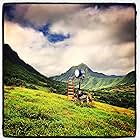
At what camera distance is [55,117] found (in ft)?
5.05

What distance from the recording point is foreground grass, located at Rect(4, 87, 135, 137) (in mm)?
1534

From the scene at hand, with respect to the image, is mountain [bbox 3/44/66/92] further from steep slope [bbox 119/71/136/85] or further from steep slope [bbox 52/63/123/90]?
steep slope [bbox 119/71/136/85]

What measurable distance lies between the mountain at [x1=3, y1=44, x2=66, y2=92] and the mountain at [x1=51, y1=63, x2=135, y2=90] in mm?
45

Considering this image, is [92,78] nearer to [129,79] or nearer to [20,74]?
[129,79]

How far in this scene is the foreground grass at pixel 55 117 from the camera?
1.53 meters

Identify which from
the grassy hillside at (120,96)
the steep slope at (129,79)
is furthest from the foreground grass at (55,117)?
the steep slope at (129,79)

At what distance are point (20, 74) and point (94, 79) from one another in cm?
35

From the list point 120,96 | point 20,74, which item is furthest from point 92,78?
point 20,74

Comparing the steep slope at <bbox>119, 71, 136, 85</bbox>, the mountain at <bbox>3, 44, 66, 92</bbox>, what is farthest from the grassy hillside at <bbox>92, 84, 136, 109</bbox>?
the mountain at <bbox>3, 44, 66, 92</bbox>

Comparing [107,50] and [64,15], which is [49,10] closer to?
[64,15]

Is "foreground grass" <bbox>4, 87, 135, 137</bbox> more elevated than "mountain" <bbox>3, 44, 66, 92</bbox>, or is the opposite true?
"mountain" <bbox>3, 44, 66, 92</bbox>

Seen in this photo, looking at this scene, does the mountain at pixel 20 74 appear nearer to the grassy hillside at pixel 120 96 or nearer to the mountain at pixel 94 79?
the mountain at pixel 94 79

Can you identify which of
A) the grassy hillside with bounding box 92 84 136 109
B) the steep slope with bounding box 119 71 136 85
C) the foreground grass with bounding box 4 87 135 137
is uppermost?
the steep slope with bounding box 119 71 136 85

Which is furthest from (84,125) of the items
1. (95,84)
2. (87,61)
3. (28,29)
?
(28,29)
